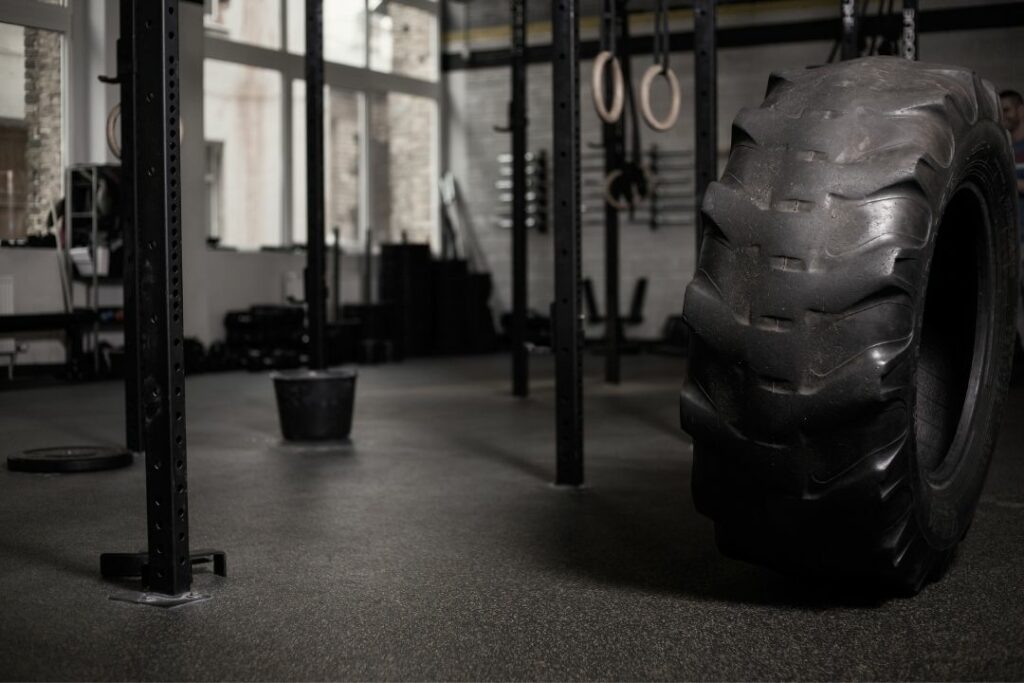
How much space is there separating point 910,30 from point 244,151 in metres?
7.96

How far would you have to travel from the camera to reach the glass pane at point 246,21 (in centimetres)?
1036

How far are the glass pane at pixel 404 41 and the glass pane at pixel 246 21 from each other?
1.44 m

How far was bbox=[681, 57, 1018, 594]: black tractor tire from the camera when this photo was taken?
194 centimetres

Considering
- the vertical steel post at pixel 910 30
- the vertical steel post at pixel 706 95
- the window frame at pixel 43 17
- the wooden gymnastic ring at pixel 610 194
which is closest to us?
the window frame at pixel 43 17

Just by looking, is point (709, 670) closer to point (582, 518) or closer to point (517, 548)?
point (517, 548)

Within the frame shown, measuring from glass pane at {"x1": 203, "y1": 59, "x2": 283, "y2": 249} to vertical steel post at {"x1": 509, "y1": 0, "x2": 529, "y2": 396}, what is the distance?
14.7 feet

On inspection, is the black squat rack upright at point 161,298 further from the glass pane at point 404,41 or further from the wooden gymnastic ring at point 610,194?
the glass pane at point 404,41

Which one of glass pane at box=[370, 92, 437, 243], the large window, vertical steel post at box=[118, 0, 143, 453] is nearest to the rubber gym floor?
vertical steel post at box=[118, 0, 143, 453]

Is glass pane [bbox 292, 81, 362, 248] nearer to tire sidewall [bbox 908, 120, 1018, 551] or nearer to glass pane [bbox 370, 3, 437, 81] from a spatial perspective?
glass pane [bbox 370, 3, 437, 81]

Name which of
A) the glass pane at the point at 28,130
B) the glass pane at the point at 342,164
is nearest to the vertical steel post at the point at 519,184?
the glass pane at the point at 28,130

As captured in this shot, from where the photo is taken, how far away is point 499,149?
1305 centimetres

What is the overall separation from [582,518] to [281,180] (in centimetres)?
826

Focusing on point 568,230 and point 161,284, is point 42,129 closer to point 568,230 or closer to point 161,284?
point 568,230

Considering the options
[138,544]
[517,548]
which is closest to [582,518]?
[517,548]
